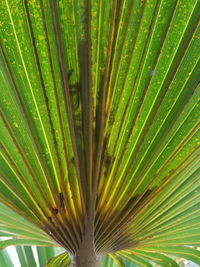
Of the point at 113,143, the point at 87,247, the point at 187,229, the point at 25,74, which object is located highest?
the point at 25,74

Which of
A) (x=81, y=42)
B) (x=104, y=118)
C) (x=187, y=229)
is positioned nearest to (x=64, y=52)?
(x=81, y=42)

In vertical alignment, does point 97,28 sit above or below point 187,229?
above

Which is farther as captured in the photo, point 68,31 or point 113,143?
point 113,143

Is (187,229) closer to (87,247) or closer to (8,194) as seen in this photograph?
(87,247)

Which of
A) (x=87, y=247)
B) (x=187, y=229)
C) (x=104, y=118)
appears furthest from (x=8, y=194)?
(x=187, y=229)

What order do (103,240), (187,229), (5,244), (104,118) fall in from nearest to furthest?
(104,118)
(103,240)
(187,229)
(5,244)

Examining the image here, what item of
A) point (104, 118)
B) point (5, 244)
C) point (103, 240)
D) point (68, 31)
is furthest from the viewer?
point (5, 244)

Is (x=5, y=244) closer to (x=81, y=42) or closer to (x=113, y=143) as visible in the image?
(x=113, y=143)
